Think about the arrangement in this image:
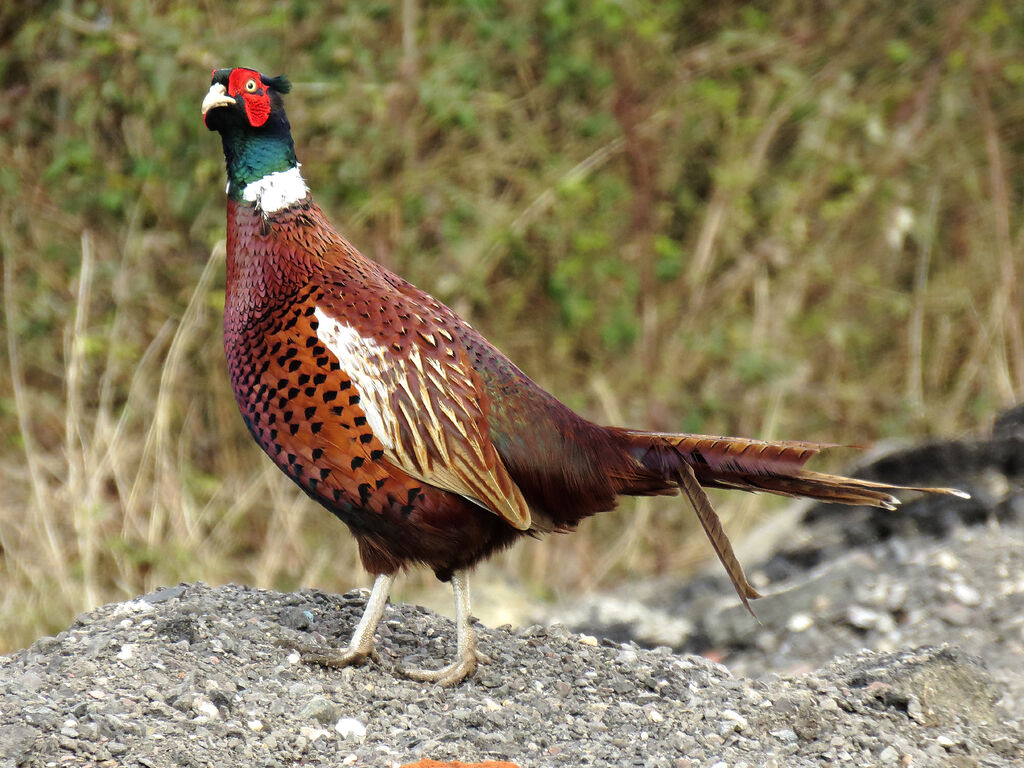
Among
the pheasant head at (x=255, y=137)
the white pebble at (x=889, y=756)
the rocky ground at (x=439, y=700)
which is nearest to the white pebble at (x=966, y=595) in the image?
the rocky ground at (x=439, y=700)

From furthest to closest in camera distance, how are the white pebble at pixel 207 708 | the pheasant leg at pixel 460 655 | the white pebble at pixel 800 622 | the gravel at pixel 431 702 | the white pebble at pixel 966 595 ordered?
1. the white pebble at pixel 800 622
2. the white pebble at pixel 966 595
3. the pheasant leg at pixel 460 655
4. the white pebble at pixel 207 708
5. the gravel at pixel 431 702

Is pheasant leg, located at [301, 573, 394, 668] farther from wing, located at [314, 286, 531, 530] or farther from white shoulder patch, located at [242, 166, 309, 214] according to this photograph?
white shoulder patch, located at [242, 166, 309, 214]

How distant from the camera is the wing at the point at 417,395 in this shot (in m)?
3.63

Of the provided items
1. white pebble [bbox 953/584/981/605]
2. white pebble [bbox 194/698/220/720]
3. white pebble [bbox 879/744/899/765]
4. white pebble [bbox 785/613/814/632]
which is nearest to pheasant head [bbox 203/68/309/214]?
white pebble [bbox 194/698/220/720]

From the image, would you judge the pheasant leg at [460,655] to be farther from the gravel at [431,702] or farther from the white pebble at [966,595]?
the white pebble at [966,595]

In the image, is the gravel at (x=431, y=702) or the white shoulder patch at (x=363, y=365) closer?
the gravel at (x=431, y=702)

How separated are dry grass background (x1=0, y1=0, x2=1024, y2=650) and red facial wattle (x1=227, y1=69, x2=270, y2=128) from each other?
2.14m

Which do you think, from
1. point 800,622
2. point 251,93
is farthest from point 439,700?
point 800,622

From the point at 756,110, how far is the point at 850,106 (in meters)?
0.69

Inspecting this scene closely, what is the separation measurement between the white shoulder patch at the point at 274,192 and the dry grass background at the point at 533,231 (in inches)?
81.1

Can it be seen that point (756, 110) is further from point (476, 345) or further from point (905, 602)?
point (476, 345)

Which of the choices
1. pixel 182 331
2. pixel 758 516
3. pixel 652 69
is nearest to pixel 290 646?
pixel 182 331

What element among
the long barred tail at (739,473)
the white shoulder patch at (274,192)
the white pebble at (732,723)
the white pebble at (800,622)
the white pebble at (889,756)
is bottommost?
the white pebble at (800,622)

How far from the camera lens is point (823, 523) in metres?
6.96
